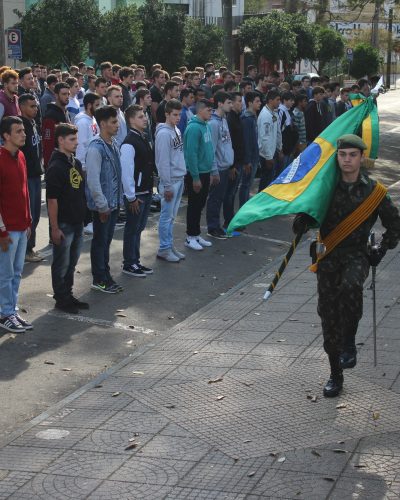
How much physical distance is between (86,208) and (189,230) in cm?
318

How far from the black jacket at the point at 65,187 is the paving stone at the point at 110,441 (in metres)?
3.25

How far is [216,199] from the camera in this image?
1374 centimetres

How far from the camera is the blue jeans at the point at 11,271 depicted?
8969mm

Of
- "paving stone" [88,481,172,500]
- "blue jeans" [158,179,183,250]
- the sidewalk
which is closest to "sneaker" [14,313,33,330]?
the sidewalk

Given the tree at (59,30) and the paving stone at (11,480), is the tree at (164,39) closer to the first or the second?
the tree at (59,30)

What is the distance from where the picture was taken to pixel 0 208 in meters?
8.98

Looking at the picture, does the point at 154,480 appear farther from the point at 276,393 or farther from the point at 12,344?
the point at 12,344

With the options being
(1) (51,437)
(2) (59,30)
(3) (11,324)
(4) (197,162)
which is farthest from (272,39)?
(1) (51,437)

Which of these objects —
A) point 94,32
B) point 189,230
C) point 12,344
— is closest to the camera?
point 12,344

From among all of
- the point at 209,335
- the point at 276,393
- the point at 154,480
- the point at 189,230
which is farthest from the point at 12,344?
the point at 189,230

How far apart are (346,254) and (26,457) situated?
270 centimetres

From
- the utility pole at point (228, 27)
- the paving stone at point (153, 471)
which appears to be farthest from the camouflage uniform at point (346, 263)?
the utility pole at point (228, 27)

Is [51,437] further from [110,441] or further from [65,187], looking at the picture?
[65,187]

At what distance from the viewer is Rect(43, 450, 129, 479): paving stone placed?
6.09 metres
